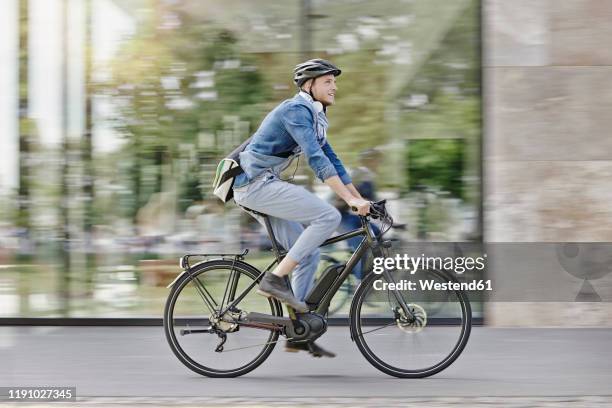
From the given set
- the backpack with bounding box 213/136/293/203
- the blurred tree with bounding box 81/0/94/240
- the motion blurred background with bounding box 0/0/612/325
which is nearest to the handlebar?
the backpack with bounding box 213/136/293/203

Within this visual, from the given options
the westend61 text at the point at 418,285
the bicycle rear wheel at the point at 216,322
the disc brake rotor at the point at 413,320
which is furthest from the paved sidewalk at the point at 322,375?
the westend61 text at the point at 418,285

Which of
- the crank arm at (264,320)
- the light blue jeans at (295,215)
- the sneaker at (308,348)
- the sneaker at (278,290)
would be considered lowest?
the sneaker at (308,348)

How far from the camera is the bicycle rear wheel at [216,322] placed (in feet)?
18.5

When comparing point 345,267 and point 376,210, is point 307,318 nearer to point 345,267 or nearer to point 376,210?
point 345,267

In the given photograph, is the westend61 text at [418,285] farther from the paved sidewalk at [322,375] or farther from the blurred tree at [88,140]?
the blurred tree at [88,140]

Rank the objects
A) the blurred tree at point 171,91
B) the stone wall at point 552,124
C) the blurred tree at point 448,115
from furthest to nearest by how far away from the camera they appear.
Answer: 1. the blurred tree at point 171,91
2. the blurred tree at point 448,115
3. the stone wall at point 552,124

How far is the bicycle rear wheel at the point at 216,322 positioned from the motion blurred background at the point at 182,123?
234 centimetres

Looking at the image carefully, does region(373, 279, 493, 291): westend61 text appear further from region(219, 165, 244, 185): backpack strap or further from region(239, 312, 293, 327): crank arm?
region(219, 165, 244, 185): backpack strap

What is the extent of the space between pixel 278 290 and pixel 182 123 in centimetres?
317

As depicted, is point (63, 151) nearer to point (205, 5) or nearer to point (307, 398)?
point (205, 5)

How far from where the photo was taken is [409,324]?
5555 millimetres

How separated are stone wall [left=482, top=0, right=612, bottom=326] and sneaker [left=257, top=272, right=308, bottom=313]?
117 inches

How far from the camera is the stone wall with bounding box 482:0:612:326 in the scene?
7902 millimetres

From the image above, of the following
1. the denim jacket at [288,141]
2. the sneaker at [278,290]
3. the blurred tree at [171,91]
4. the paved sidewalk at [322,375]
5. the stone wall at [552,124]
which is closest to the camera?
the paved sidewalk at [322,375]
